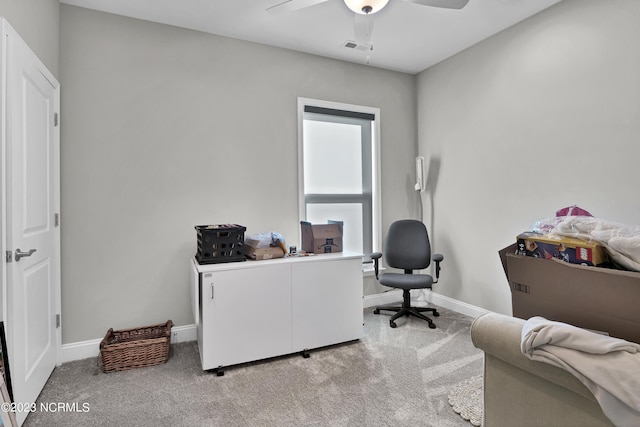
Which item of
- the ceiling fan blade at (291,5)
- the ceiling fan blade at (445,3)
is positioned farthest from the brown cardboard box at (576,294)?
the ceiling fan blade at (291,5)

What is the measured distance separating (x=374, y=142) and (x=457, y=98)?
990 millimetres

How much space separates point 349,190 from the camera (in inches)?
156

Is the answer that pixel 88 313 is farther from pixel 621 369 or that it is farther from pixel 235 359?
pixel 621 369

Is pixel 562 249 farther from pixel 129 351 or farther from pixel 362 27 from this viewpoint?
pixel 129 351

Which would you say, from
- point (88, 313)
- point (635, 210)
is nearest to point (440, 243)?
point (635, 210)

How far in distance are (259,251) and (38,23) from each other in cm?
212

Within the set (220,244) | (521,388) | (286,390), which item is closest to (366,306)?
(286,390)

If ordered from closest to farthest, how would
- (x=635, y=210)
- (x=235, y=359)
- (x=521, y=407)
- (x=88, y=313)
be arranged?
(x=521, y=407) → (x=635, y=210) → (x=235, y=359) → (x=88, y=313)

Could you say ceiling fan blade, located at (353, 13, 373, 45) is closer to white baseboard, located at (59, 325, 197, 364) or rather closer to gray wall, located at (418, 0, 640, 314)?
gray wall, located at (418, 0, 640, 314)

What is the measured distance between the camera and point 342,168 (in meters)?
3.92

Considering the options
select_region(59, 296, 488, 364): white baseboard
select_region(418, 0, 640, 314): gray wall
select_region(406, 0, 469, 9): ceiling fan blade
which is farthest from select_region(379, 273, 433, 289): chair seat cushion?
select_region(406, 0, 469, 9): ceiling fan blade

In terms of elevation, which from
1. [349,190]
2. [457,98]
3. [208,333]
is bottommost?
[208,333]

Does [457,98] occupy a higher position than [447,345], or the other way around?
[457,98]

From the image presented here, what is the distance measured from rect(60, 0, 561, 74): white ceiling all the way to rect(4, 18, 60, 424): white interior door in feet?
Answer: 3.40
